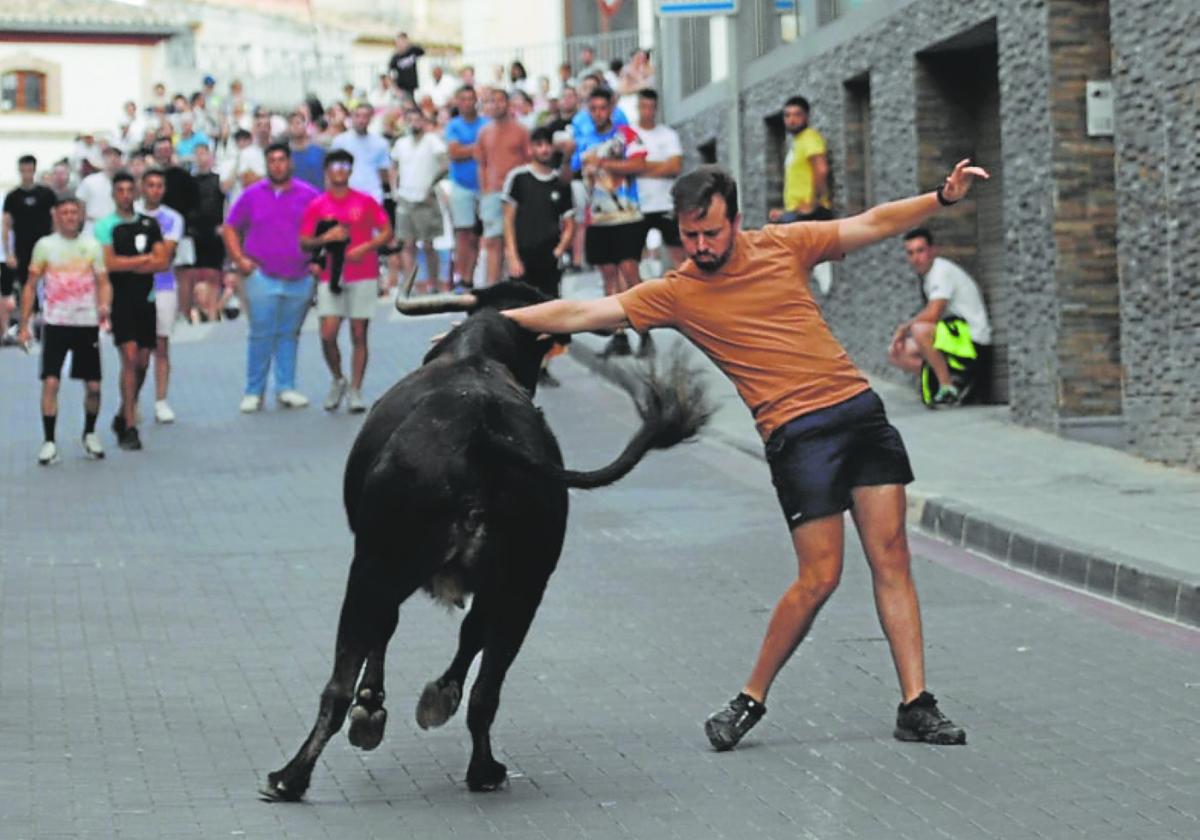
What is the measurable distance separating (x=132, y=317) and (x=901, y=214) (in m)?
11.7

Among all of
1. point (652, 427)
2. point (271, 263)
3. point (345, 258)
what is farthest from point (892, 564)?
point (271, 263)

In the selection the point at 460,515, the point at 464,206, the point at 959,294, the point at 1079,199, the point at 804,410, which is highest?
the point at 464,206

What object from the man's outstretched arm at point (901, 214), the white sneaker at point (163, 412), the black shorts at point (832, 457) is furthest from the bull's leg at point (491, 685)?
the white sneaker at point (163, 412)

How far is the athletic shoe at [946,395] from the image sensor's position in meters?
19.0

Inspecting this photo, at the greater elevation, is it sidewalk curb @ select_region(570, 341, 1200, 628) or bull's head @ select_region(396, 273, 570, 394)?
bull's head @ select_region(396, 273, 570, 394)

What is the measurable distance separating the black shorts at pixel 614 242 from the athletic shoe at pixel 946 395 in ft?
13.9

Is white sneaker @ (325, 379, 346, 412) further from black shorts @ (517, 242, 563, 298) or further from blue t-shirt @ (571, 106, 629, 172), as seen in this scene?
blue t-shirt @ (571, 106, 629, 172)

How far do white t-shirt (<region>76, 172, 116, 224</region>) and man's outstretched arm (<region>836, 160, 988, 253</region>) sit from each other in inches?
937

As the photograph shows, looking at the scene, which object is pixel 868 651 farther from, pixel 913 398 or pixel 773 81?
pixel 773 81

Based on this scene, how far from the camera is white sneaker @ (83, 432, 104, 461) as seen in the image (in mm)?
18234

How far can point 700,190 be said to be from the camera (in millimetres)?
8109

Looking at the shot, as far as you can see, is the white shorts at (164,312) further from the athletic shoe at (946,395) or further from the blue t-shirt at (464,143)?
the athletic shoe at (946,395)

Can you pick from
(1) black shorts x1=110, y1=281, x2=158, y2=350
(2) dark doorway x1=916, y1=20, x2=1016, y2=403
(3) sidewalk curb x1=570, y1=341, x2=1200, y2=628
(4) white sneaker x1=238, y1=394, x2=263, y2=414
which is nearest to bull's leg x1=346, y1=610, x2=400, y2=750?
(3) sidewalk curb x1=570, y1=341, x2=1200, y2=628

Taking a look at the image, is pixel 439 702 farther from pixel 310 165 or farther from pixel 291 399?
pixel 310 165
